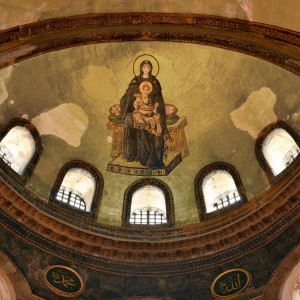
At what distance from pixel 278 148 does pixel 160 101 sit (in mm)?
4114

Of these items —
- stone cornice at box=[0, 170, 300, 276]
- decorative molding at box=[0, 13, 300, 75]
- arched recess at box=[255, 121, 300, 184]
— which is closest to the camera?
decorative molding at box=[0, 13, 300, 75]

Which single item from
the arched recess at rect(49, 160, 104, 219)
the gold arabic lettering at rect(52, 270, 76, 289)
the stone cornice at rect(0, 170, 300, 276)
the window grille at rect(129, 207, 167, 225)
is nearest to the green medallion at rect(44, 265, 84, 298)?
the gold arabic lettering at rect(52, 270, 76, 289)

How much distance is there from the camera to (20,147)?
56.7ft

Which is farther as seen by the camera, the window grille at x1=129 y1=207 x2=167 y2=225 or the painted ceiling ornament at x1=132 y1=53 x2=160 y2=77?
the painted ceiling ornament at x1=132 y1=53 x2=160 y2=77

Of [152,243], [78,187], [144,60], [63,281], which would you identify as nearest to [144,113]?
[144,60]

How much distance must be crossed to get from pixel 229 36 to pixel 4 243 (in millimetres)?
7054

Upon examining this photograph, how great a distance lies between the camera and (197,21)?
14.4 metres

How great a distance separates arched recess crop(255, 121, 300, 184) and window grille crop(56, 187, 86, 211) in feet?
16.9

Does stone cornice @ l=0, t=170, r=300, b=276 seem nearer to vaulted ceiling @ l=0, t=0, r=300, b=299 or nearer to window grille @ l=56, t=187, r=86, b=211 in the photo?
vaulted ceiling @ l=0, t=0, r=300, b=299

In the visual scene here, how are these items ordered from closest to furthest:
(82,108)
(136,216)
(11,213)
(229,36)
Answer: (229,36) → (11,213) → (136,216) → (82,108)

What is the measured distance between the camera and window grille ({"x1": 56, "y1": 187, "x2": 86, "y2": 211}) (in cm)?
1703

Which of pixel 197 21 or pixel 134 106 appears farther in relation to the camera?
pixel 134 106

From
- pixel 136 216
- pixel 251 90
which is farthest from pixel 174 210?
pixel 251 90

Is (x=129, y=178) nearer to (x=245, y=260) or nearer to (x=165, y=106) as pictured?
(x=165, y=106)
